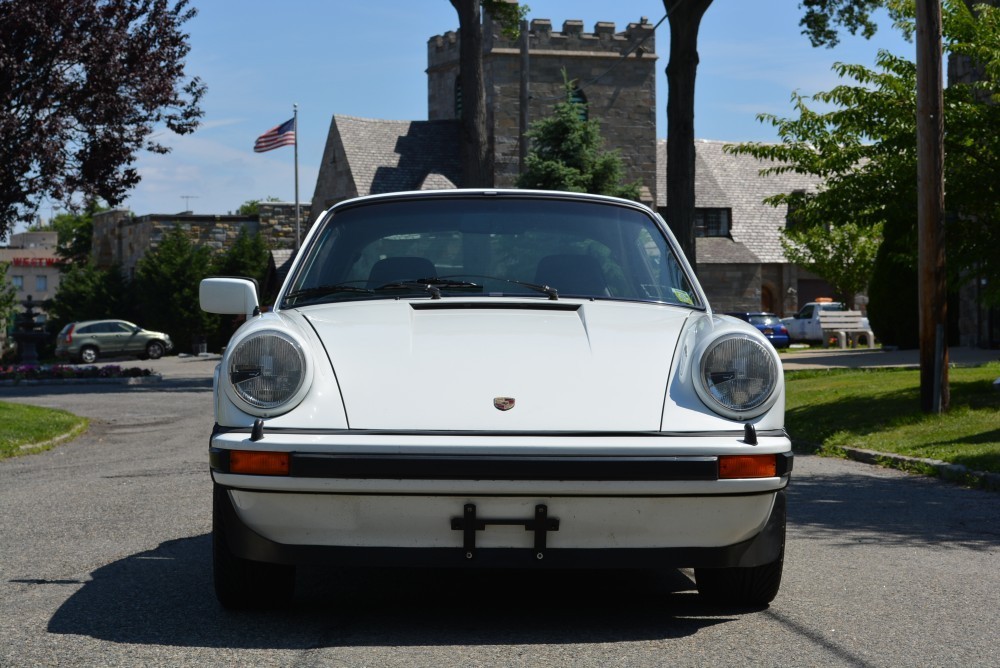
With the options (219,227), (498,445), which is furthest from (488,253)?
(219,227)

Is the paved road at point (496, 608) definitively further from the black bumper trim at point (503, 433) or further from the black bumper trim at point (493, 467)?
the black bumper trim at point (503, 433)

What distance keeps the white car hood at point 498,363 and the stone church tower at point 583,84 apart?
47.2 meters

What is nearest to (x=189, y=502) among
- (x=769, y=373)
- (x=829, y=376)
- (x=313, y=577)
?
(x=313, y=577)

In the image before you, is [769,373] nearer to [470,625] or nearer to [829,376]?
[470,625]

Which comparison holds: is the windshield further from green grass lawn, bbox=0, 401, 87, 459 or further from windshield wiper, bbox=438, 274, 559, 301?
green grass lawn, bbox=0, 401, 87, 459

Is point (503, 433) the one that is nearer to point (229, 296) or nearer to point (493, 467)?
point (493, 467)

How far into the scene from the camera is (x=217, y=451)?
4.53 meters

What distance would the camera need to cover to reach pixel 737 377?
4660mm

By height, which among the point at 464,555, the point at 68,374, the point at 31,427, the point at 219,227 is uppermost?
the point at 219,227

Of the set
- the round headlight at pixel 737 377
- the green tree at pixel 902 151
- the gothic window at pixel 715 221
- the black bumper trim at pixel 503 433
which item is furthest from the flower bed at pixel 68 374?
the gothic window at pixel 715 221

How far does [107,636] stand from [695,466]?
→ 213cm

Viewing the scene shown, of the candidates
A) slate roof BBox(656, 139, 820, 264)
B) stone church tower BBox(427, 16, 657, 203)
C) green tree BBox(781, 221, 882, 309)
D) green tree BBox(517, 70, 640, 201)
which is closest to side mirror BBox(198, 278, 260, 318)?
green tree BBox(517, 70, 640, 201)

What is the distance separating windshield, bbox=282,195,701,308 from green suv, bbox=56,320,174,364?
4227 cm

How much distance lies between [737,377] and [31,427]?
12441 mm
